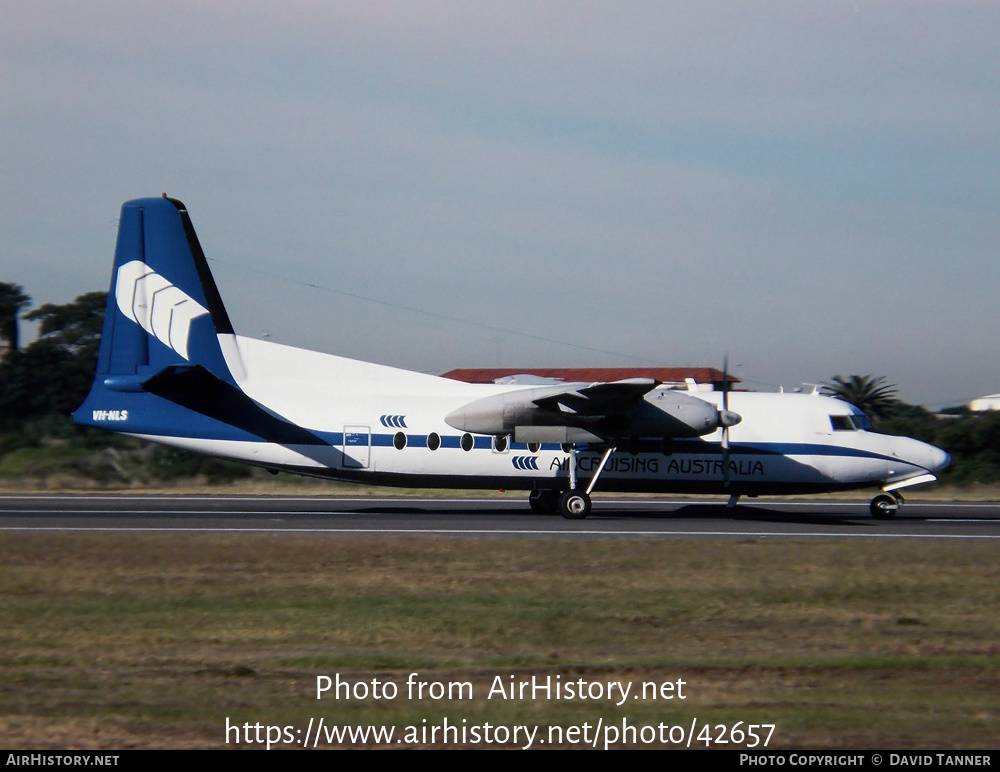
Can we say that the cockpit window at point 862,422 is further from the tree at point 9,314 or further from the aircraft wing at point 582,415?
the tree at point 9,314

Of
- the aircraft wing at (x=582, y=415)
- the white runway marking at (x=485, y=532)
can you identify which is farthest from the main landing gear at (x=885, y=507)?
the aircraft wing at (x=582, y=415)

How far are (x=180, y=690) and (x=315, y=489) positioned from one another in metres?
22.9

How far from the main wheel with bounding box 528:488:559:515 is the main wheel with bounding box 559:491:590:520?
1.34 metres

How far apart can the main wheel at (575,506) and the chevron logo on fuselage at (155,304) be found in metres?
8.42

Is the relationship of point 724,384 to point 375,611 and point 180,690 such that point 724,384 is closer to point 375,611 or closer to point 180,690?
point 375,611

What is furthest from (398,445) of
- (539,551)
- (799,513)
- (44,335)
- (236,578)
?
(44,335)

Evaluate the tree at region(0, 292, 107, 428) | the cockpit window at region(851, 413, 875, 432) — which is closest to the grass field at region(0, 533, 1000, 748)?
the cockpit window at region(851, 413, 875, 432)

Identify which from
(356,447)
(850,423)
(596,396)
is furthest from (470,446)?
(850,423)

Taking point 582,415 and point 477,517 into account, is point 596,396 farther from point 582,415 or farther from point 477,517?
point 477,517

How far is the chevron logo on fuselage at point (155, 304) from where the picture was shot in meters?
20.6

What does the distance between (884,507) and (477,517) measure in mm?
8688

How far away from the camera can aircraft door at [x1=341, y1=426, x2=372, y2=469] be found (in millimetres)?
20000

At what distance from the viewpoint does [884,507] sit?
69.7 feet

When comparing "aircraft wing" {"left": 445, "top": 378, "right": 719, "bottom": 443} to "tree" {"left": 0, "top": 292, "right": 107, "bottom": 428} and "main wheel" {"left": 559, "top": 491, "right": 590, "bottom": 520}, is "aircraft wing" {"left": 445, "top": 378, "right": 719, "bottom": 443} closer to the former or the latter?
"main wheel" {"left": 559, "top": 491, "right": 590, "bottom": 520}
